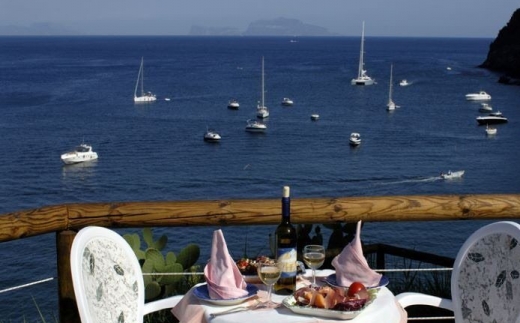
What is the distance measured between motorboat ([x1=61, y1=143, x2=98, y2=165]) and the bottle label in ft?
150

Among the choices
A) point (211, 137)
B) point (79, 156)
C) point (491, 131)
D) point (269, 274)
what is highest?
point (269, 274)

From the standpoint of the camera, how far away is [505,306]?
9.00 feet

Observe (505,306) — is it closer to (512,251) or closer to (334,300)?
(512,251)

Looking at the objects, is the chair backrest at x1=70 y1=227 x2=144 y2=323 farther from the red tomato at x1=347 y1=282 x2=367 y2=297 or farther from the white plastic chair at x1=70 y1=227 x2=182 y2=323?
the red tomato at x1=347 y1=282 x2=367 y2=297

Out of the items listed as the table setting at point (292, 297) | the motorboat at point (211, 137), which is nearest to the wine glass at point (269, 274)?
the table setting at point (292, 297)

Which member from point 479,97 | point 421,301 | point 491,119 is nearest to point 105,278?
point 421,301

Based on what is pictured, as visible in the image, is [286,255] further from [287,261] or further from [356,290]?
[356,290]

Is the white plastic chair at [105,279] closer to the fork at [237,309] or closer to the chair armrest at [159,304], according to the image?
the chair armrest at [159,304]

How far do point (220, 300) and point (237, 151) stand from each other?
4881 cm

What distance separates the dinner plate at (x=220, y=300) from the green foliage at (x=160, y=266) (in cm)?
138

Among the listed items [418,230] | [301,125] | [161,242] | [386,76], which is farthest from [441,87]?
[161,242]

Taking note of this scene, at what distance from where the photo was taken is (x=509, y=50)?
103 m

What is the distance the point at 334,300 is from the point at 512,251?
70 centimetres

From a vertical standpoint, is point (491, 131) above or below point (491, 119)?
below
